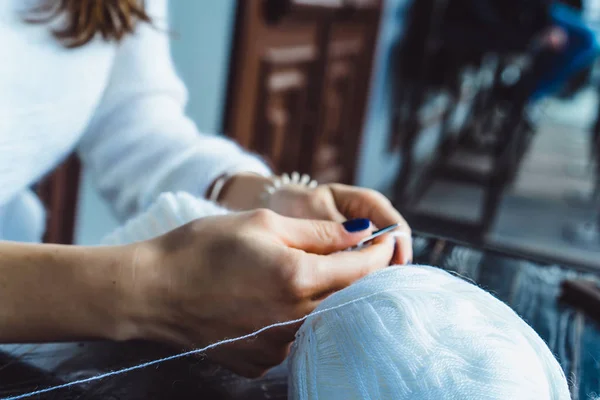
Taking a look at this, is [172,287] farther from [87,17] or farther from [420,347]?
[87,17]

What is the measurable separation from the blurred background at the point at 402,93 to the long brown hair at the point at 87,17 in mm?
657

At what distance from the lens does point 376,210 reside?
1.66 feet

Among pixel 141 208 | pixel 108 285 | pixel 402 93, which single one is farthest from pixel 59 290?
pixel 402 93

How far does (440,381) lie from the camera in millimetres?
280

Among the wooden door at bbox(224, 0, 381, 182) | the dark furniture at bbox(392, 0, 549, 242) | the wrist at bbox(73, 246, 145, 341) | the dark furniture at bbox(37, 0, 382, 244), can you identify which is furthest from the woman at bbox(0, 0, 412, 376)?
the dark furniture at bbox(392, 0, 549, 242)

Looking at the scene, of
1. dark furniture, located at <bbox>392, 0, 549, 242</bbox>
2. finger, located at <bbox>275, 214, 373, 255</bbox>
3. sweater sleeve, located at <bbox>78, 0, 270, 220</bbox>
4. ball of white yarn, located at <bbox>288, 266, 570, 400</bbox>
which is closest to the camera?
ball of white yarn, located at <bbox>288, 266, 570, 400</bbox>

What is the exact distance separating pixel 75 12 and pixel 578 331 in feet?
1.89

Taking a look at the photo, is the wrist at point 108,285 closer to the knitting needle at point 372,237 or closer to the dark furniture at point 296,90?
the knitting needle at point 372,237

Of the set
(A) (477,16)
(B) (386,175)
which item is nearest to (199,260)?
(A) (477,16)

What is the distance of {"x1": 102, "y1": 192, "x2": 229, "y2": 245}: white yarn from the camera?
0.44m

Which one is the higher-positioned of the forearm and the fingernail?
the fingernail

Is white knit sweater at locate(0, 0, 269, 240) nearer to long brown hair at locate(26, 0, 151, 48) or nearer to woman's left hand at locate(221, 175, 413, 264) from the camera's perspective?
long brown hair at locate(26, 0, 151, 48)

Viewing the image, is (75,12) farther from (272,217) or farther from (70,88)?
(272,217)

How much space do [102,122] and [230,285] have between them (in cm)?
46
